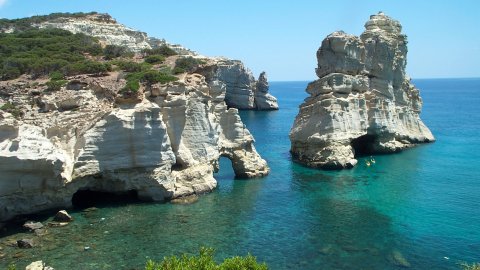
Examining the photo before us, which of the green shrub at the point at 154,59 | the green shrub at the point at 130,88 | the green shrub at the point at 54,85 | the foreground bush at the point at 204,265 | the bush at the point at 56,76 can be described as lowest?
the foreground bush at the point at 204,265

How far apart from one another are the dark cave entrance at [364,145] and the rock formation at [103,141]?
79.9 ft

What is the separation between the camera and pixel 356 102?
5447 cm

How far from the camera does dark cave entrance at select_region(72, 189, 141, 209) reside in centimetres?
3559

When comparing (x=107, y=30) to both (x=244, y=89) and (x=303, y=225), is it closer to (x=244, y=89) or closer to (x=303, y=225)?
(x=303, y=225)

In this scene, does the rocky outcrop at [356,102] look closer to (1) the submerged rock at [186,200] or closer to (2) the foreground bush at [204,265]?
(1) the submerged rock at [186,200]

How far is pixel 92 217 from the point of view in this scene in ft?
106

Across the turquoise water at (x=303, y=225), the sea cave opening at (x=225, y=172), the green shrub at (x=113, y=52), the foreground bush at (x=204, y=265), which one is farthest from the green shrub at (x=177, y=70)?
the foreground bush at (x=204, y=265)

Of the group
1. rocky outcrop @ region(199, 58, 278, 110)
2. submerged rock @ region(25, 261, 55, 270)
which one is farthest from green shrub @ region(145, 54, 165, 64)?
rocky outcrop @ region(199, 58, 278, 110)

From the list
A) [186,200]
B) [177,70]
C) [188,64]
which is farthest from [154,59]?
[186,200]

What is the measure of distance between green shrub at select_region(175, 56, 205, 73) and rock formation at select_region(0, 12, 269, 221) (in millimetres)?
1297

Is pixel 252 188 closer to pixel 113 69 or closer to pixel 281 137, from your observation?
pixel 113 69

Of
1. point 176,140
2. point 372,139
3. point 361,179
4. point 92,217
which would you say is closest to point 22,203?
point 92,217

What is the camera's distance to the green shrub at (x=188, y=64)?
43.1 meters

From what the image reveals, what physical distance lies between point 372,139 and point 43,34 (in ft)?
134
